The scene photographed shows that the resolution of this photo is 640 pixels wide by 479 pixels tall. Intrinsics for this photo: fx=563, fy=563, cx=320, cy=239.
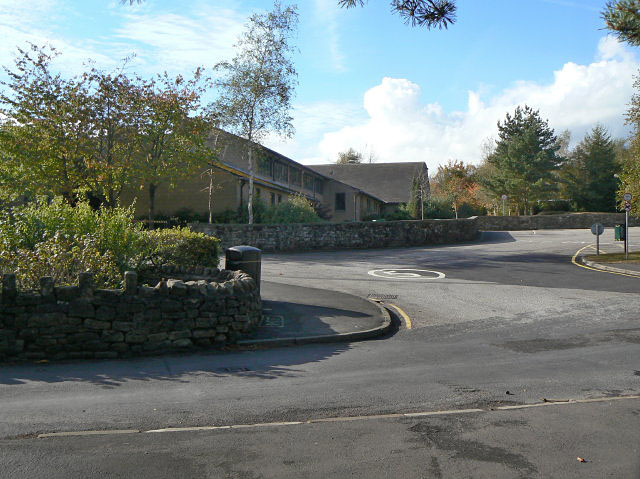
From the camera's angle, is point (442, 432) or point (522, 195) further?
point (522, 195)

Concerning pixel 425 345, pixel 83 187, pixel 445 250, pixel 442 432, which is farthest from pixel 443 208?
pixel 442 432

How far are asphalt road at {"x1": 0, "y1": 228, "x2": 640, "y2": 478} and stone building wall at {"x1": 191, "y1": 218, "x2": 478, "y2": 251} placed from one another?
16428 millimetres

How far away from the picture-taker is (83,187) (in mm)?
27047

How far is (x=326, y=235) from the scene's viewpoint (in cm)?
2850

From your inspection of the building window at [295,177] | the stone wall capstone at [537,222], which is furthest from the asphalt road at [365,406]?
the stone wall capstone at [537,222]

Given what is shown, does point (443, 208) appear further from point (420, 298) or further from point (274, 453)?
point (274, 453)

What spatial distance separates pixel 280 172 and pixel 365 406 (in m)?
38.8

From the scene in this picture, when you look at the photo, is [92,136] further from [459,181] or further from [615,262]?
[459,181]

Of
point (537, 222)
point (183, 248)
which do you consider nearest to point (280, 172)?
point (537, 222)

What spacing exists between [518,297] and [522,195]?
150ft

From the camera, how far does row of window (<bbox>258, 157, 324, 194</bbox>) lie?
40656mm

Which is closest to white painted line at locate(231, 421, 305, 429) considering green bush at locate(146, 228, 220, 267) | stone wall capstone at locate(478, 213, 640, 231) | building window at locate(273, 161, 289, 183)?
green bush at locate(146, 228, 220, 267)

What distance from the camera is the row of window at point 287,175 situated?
133 ft

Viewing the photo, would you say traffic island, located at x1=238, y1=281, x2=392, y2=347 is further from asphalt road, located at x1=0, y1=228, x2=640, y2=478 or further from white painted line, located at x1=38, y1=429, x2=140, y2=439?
white painted line, located at x1=38, y1=429, x2=140, y2=439
